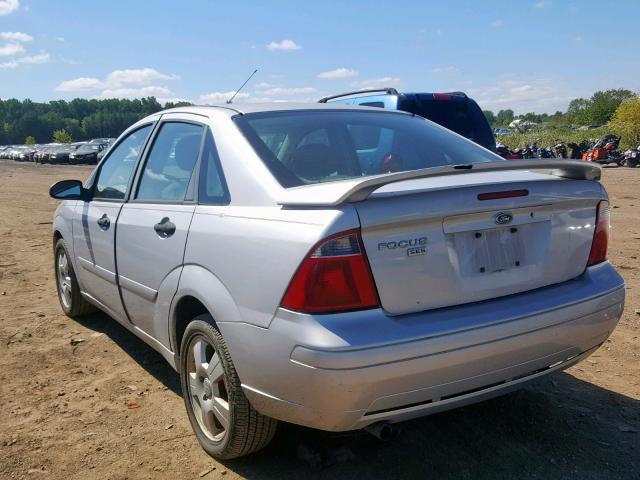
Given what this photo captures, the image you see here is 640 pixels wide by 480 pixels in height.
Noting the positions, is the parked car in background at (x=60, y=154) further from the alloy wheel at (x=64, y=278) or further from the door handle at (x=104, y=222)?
the door handle at (x=104, y=222)

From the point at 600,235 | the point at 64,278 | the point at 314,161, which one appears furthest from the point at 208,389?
the point at 64,278

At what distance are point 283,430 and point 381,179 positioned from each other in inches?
57.2

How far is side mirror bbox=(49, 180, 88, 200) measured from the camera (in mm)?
4328

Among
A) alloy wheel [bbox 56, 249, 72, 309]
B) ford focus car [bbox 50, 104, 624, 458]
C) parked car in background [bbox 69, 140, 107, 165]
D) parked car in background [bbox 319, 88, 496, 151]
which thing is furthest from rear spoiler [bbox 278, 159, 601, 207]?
parked car in background [bbox 69, 140, 107, 165]

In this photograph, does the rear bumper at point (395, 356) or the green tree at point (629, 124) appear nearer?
the rear bumper at point (395, 356)

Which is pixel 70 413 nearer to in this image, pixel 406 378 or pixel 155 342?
pixel 155 342

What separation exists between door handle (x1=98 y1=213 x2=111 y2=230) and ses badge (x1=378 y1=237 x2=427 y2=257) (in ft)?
7.39

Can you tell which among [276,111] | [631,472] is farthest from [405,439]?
[276,111]

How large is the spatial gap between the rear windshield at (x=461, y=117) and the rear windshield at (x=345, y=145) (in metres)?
4.97

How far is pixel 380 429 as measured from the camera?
7.79 ft

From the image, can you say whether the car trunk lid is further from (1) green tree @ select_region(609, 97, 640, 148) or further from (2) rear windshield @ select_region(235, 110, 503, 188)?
(1) green tree @ select_region(609, 97, 640, 148)

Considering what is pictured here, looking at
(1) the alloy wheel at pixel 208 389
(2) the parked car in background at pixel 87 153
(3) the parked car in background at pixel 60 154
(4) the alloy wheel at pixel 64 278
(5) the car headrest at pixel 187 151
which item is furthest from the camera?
(3) the parked car in background at pixel 60 154

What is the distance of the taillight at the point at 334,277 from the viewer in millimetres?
2189

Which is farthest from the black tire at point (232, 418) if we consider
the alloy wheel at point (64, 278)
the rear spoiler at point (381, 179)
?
the alloy wheel at point (64, 278)
